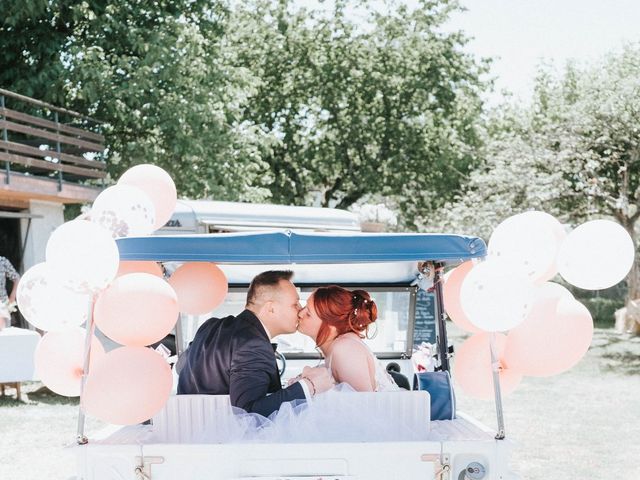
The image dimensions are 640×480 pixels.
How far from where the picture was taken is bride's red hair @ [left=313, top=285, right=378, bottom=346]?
4.66 metres

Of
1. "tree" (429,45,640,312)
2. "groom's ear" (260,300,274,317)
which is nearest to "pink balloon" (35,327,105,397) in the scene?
"groom's ear" (260,300,274,317)

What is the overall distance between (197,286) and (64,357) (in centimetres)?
104

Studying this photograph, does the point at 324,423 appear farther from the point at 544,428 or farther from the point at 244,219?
the point at 244,219

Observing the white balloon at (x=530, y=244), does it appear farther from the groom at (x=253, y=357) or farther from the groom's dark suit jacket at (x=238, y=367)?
the groom's dark suit jacket at (x=238, y=367)

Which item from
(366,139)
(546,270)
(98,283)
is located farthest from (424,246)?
(366,139)

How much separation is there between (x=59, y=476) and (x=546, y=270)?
479 cm

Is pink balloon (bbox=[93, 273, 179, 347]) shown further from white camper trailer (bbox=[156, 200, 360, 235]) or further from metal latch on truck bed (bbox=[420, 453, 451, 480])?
white camper trailer (bbox=[156, 200, 360, 235])

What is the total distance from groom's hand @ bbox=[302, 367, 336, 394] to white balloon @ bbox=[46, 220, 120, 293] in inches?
40.8

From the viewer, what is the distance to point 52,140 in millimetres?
18531

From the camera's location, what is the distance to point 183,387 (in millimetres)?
4578

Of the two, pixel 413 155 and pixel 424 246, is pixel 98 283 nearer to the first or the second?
pixel 424 246

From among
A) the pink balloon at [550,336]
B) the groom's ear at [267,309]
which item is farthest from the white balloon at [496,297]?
the groom's ear at [267,309]

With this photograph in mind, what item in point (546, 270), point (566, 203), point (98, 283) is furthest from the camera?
point (566, 203)

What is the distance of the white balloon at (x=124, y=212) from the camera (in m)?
5.43
